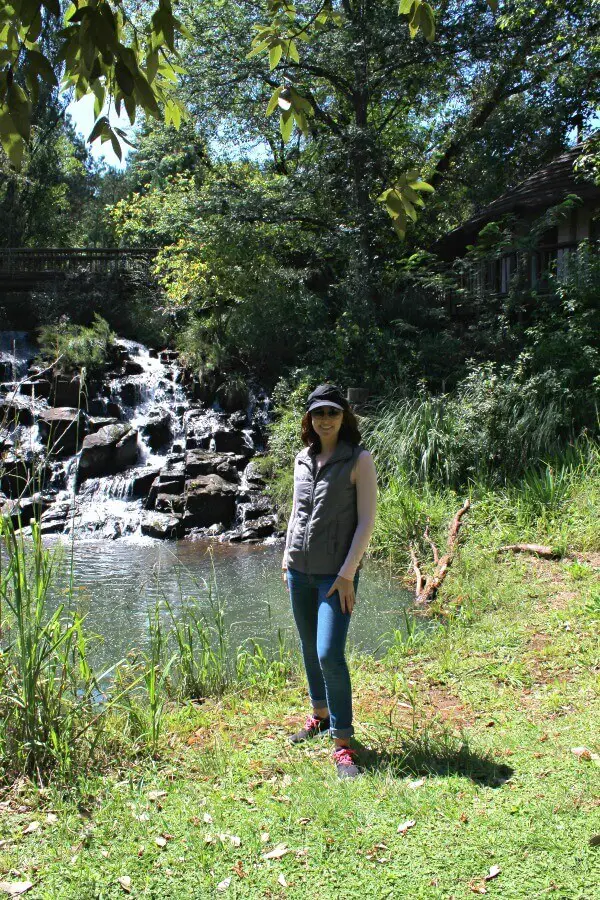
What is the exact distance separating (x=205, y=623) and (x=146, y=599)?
1675 mm

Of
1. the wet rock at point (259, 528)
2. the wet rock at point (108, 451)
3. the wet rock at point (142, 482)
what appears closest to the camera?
the wet rock at point (259, 528)

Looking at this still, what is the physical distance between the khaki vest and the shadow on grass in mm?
961

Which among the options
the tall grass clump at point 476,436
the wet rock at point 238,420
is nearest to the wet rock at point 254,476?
the wet rock at point 238,420

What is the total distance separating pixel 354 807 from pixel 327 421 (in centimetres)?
182

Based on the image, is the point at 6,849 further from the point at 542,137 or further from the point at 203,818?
the point at 542,137

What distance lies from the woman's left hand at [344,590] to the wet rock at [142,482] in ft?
35.4

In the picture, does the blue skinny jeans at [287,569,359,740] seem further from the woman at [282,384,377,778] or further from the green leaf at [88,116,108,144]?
the green leaf at [88,116,108,144]

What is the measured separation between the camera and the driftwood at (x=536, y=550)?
7930 millimetres

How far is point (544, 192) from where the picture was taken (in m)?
16.4

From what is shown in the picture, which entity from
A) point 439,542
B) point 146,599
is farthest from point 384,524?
point 146,599

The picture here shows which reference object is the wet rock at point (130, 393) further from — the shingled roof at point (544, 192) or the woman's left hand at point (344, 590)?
the woman's left hand at point (344, 590)

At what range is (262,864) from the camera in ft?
10.0

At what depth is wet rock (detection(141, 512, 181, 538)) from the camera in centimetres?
1288

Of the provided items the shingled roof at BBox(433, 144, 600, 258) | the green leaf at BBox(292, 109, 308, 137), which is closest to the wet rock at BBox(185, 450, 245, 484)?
the shingled roof at BBox(433, 144, 600, 258)
